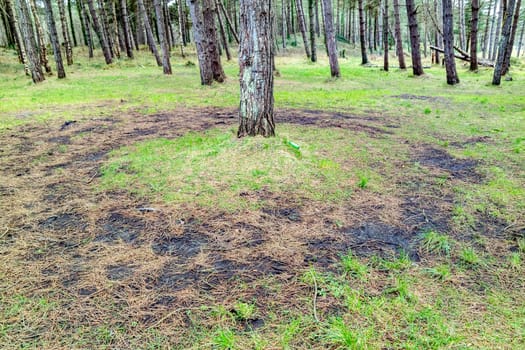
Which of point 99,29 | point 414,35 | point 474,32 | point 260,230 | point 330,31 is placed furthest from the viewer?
point 99,29

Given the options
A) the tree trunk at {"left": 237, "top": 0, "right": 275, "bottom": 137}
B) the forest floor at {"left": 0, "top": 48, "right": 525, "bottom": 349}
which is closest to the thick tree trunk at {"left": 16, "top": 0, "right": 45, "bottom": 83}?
the forest floor at {"left": 0, "top": 48, "right": 525, "bottom": 349}

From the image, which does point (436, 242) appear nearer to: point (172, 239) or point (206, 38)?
point (172, 239)

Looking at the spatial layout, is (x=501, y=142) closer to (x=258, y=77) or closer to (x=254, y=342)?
(x=258, y=77)

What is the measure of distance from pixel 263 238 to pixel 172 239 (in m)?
0.76

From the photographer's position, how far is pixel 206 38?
10891 mm

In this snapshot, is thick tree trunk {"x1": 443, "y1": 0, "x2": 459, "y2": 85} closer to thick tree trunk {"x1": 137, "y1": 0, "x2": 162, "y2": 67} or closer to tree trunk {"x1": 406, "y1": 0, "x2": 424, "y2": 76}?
tree trunk {"x1": 406, "y1": 0, "x2": 424, "y2": 76}

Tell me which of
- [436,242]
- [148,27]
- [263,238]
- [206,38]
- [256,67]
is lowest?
[436,242]

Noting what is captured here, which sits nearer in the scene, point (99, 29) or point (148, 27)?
point (148, 27)

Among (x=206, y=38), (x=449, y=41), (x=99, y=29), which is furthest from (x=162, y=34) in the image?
(x=449, y=41)

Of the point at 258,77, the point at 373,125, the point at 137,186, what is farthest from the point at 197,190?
the point at 373,125

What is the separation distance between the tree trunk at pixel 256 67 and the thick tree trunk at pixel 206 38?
7202 millimetres

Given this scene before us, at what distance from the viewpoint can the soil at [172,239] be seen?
7.20 feet

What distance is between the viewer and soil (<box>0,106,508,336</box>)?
2193 mm

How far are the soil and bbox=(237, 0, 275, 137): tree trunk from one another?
53.0 inches
